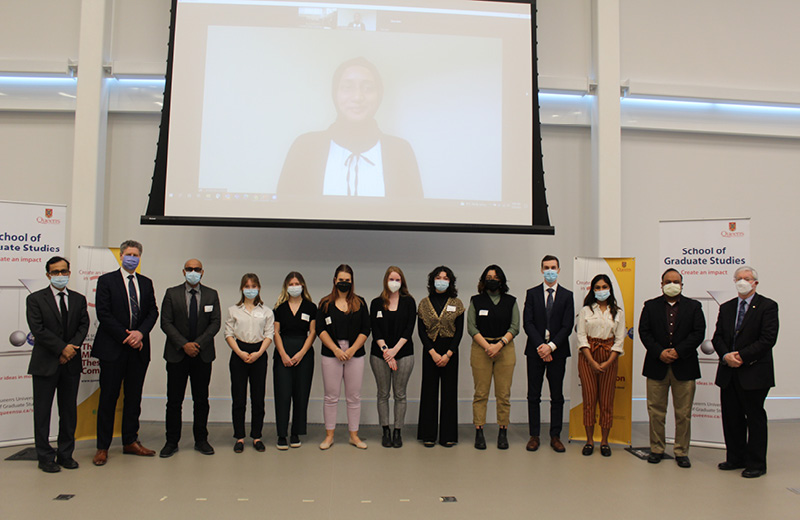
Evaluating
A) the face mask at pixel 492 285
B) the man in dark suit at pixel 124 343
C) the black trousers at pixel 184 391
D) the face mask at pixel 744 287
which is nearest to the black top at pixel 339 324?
the black trousers at pixel 184 391

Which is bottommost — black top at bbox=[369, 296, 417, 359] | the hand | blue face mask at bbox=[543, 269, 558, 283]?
the hand

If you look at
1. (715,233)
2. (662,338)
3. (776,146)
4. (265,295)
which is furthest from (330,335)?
(776,146)

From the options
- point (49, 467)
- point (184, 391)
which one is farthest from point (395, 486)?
point (49, 467)

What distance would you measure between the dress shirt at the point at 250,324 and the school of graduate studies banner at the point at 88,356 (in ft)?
3.70

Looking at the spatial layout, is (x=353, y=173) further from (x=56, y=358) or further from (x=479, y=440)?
(x=56, y=358)

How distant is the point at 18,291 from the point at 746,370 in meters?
5.65

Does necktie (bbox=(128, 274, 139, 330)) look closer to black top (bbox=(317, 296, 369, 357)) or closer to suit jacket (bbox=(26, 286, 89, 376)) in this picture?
suit jacket (bbox=(26, 286, 89, 376))

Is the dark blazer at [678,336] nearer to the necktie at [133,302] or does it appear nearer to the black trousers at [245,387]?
the black trousers at [245,387]

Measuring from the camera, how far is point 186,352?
4.09m

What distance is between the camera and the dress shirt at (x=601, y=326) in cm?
430

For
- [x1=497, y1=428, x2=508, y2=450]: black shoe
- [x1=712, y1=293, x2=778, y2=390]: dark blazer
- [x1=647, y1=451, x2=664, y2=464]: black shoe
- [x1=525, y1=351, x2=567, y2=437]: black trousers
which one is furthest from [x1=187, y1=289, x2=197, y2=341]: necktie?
[x1=712, y1=293, x2=778, y2=390]: dark blazer

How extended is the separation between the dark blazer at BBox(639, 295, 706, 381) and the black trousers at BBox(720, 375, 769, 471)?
27 centimetres

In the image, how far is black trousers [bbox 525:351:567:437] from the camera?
4.43 metres

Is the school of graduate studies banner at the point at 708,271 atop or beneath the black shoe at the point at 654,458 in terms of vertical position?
atop
